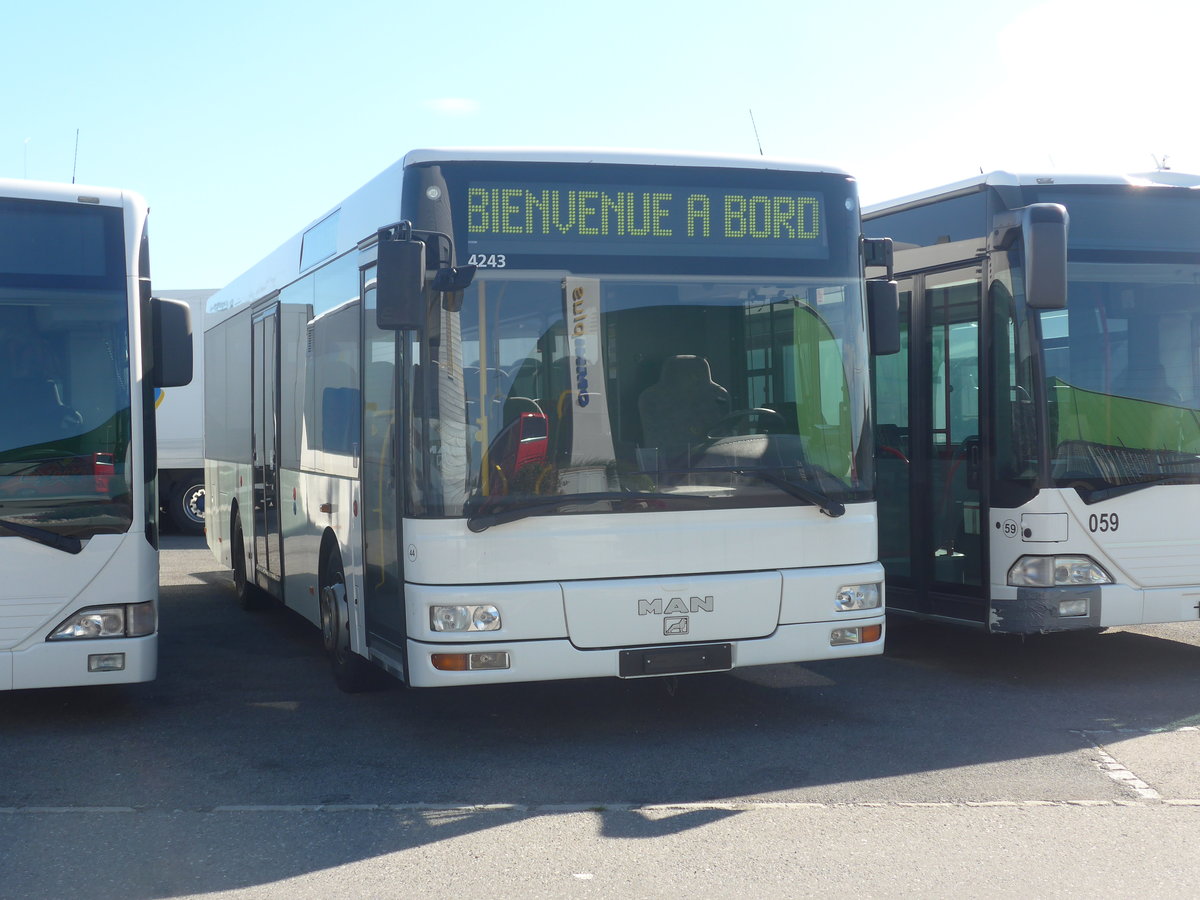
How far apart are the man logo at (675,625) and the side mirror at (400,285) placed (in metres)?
1.88

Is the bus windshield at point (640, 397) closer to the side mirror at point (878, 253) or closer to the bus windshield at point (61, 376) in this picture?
the side mirror at point (878, 253)

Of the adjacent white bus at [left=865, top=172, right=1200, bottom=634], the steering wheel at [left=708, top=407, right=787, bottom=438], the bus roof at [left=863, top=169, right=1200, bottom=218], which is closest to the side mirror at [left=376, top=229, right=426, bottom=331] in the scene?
the steering wheel at [left=708, top=407, right=787, bottom=438]

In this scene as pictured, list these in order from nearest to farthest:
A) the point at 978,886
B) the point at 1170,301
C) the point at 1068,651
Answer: the point at 978,886 → the point at 1170,301 → the point at 1068,651

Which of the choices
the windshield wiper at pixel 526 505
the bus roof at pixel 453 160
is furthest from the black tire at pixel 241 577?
the windshield wiper at pixel 526 505

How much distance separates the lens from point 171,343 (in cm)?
757

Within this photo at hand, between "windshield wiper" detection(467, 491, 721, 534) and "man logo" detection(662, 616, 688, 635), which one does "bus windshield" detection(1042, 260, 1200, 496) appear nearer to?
"man logo" detection(662, 616, 688, 635)

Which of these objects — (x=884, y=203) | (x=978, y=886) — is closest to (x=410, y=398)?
(x=978, y=886)

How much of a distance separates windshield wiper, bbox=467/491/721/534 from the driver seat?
298mm

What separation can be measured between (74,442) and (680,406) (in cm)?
314

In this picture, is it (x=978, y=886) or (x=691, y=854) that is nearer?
(x=978, y=886)

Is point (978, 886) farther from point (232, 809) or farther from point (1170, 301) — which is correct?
point (1170, 301)

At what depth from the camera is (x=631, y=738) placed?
23.7 feet

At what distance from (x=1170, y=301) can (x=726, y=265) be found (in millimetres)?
3293

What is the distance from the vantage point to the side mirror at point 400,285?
6461mm
